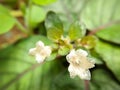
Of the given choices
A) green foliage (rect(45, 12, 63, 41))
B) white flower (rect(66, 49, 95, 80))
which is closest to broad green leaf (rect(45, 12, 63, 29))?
green foliage (rect(45, 12, 63, 41))

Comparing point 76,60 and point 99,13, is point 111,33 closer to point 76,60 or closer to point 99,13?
point 99,13

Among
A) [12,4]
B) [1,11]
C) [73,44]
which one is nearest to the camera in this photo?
[73,44]

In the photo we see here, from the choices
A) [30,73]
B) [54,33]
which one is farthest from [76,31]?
[30,73]

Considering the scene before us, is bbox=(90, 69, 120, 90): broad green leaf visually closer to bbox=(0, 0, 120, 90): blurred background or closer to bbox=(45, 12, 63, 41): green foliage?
bbox=(0, 0, 120, 90): blurred background

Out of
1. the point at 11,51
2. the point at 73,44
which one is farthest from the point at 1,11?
the point at 73,44

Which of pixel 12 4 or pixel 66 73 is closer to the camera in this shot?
pixel 66 73

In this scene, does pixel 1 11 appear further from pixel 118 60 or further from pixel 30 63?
pixel 118 60
